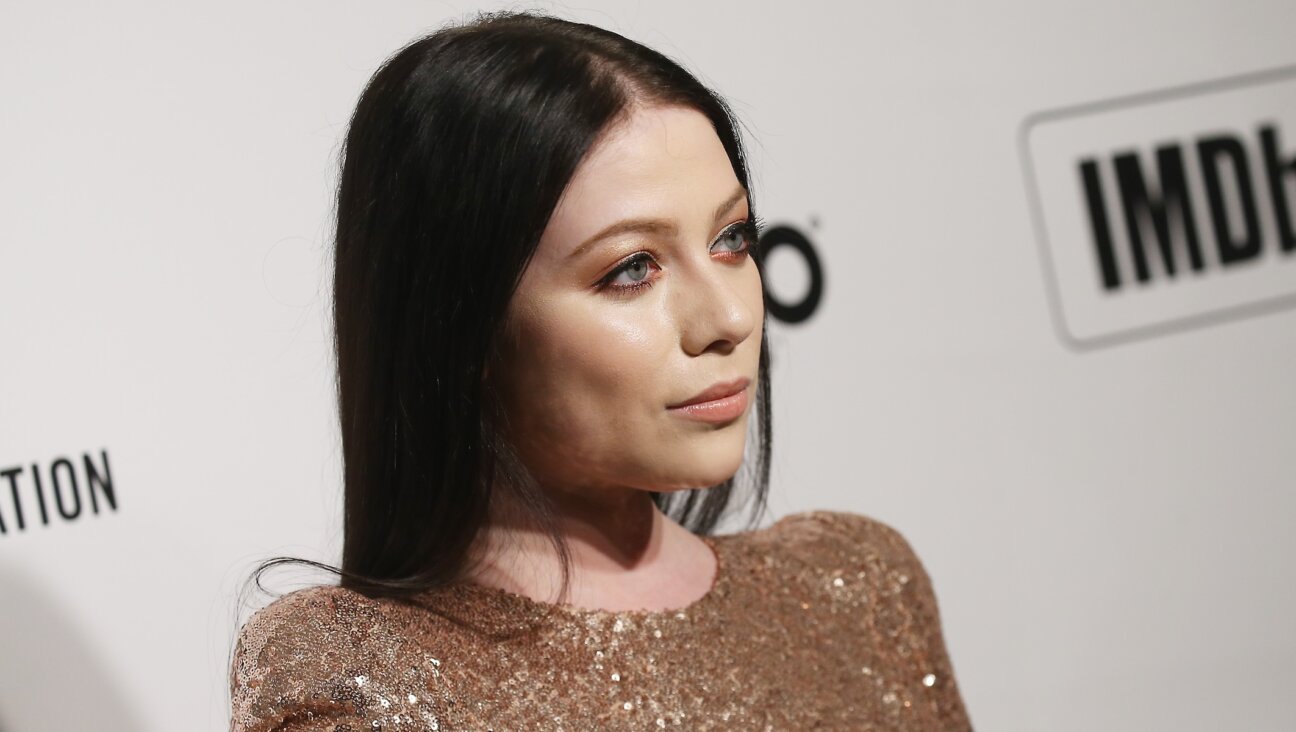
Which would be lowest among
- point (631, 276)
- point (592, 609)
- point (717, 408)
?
point (592, 609)

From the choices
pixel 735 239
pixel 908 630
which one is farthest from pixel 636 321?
pixel 908 630

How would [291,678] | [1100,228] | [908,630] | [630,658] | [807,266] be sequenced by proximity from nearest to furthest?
[291,678], [630,658], [908,630], [807,266], [1100,228]

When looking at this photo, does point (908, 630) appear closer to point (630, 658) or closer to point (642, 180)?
point (630, 658)

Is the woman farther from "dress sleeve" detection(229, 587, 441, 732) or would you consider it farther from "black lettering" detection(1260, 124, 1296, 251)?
"black lettering" detection(1260, 124, 1296, 251)

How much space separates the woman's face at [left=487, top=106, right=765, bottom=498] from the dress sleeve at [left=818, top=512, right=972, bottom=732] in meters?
0.30

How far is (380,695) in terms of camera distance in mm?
1030

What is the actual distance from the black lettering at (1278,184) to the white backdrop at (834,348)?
0.02 meters

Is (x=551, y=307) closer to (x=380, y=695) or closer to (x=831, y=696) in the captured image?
(x=380, y=695)

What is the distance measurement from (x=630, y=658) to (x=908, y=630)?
0.33 metres

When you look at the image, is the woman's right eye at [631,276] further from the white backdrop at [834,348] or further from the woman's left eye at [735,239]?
the white backdrop at [834,348]

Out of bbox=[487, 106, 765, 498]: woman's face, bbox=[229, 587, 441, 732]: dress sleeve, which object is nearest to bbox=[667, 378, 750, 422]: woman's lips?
bbox=[487, 106, 765, 498]: woman's face

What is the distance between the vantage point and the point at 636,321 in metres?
1.05

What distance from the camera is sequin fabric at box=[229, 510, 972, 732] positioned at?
103cm

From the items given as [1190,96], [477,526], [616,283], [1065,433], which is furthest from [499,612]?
[1190,96]
